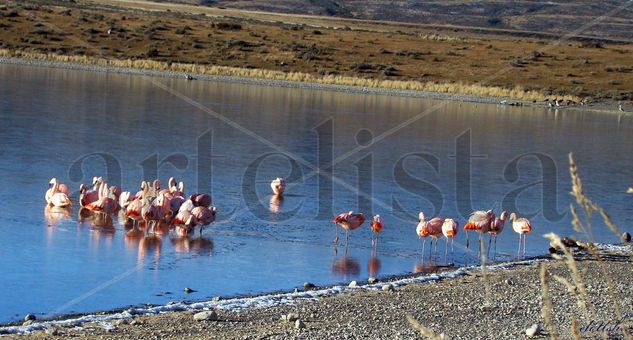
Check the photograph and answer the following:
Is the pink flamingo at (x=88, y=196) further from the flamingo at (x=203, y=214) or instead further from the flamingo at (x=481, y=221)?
the flamingo at (x=481, y=221)

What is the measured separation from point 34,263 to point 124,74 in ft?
94.5

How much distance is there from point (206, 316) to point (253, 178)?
25.3 ft

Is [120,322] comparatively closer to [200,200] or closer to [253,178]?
[200,200]

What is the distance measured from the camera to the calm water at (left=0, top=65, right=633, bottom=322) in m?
10.0

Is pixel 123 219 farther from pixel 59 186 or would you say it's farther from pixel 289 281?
pixel 289 281

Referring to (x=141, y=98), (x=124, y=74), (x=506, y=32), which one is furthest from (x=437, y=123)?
(x=506, y=32)

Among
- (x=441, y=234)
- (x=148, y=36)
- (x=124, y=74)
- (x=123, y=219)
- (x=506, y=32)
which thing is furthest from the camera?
(x=506, y=32)

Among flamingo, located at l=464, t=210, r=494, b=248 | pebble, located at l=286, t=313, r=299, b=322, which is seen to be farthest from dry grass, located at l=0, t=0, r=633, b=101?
pebble, located at l=286, t=313, r=299, b=322

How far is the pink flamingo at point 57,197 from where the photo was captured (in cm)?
1238

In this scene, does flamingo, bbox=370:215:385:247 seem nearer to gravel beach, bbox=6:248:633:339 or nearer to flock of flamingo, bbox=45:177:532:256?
Answer: flock of flamingo, bbox=45:177:532:256

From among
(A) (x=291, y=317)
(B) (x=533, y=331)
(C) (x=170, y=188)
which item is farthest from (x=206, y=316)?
(C) (x=170, y=188)

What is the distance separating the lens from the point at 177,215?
12.0 meters

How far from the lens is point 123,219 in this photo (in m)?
12.5

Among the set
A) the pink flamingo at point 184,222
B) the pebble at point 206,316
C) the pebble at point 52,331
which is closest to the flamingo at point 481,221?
the pink flamingo at point 184,222
